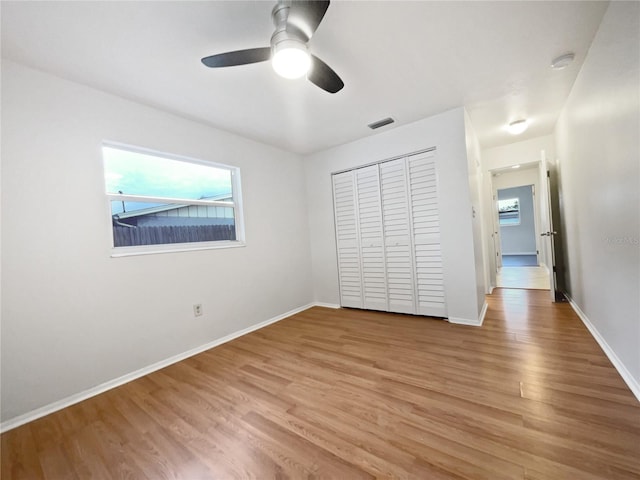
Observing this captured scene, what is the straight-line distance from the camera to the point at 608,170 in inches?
71.4

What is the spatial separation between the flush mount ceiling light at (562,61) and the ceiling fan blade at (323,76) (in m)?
1.85

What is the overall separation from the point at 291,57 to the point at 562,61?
2.27 m

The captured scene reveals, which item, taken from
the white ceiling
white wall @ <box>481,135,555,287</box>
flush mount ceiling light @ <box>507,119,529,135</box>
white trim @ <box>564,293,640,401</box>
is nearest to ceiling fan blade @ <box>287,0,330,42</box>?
the white ceiling

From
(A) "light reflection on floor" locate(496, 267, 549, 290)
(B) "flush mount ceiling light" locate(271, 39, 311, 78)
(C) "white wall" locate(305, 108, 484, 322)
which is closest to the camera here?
(B) "flush mount ceiling light" locate(271, 39, 311, 78)

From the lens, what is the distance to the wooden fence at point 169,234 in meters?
2.30

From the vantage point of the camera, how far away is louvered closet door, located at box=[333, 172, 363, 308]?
3.80m

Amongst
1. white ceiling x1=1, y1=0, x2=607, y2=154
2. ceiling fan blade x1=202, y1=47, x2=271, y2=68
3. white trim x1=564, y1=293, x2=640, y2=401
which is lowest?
white trim x1=564, y1=293, x2=640, y2=401

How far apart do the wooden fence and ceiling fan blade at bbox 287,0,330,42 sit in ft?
6.91

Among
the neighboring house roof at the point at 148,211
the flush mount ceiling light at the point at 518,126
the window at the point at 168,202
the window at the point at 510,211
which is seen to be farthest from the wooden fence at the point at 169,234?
the window at the point at 510,211

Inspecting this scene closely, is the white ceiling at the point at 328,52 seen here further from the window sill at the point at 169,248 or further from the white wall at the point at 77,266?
the window sill at the point at 169,248

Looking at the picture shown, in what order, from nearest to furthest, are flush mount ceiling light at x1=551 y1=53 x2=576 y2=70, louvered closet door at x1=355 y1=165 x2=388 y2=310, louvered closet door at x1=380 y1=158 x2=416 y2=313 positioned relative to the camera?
flush mount ceiling light at x1=551 y1=53 x2=576 y2=70 → louvered closet door at x1=380 y1=158 x2=416 y2=313 → louvered closet door at x1=355 y1=165 x2=388 y2=310

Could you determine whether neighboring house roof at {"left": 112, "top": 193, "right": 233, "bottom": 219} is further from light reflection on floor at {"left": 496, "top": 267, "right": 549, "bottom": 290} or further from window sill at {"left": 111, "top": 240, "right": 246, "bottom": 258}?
light reflection on floor at {"left": 496, "top": 267, "right": 549, "bottom": 290}

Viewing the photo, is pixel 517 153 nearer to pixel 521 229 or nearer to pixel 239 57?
pixel 239 57

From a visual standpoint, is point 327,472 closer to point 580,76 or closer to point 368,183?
point 368,183
